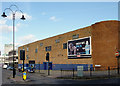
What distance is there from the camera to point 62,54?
157 feet

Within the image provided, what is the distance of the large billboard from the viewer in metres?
38.5

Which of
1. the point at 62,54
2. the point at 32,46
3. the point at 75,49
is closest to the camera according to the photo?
the point at 75,49

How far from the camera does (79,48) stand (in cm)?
4094

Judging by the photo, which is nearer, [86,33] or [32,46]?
[86,33]

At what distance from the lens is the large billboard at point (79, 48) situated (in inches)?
Answer: 1517

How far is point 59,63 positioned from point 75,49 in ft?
30.9

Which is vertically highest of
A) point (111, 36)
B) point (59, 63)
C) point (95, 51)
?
point (111, 36)

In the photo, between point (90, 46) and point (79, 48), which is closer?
point (90, 46)

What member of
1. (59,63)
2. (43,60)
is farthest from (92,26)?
(43,60)

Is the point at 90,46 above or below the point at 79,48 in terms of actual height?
above

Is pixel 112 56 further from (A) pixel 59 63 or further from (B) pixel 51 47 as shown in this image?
(B) pixel 51 47

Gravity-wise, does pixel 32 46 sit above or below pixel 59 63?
above

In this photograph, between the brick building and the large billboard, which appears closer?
the brick building

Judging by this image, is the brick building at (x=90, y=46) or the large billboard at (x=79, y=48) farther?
the large billboard at (x=79, y=48)
